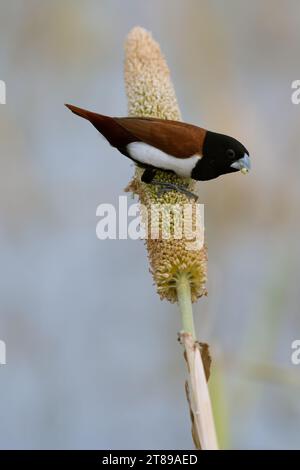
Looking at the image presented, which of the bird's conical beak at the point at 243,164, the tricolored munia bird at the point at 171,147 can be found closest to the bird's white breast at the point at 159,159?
the tricolored munia bird at the point at 171,147

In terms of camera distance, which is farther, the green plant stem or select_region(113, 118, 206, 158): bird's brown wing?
select_region(113, 118, 206, 158): bird's brown wing

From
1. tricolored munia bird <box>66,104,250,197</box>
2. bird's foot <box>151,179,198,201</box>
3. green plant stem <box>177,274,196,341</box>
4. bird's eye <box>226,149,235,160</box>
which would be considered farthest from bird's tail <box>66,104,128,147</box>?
green plant stem <box>177,274,196,341</box>

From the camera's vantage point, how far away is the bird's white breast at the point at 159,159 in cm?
180

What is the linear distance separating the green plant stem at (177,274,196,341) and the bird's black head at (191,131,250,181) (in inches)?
12.6

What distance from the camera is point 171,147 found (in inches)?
70.7

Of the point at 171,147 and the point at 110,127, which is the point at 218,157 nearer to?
the point at 171,147

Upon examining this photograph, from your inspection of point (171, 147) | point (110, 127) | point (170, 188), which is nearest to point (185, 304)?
point (170, 188)

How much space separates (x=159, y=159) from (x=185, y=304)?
436mm

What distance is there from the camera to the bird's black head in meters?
1.82

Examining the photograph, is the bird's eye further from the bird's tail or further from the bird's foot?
the bird's tail

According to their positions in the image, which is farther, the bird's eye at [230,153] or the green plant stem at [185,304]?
the bird's eye at [230,153]

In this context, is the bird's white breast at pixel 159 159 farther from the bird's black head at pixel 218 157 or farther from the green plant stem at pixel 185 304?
the green plant stem at pixel 185 304

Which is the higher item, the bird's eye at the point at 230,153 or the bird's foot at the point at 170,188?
the bird's eye at the point at 230,153

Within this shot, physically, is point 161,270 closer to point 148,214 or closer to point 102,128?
point 148,214
